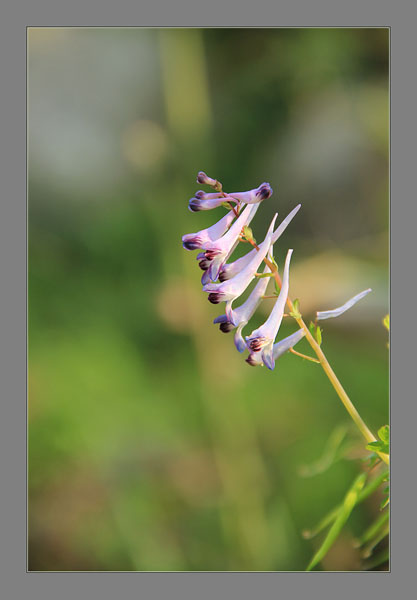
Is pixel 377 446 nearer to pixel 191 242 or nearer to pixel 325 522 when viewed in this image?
pixel 325 522

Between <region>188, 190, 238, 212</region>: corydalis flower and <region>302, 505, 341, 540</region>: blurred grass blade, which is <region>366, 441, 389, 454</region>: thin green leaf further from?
<region>188, 190, 238, 212</region>: corydalis flower

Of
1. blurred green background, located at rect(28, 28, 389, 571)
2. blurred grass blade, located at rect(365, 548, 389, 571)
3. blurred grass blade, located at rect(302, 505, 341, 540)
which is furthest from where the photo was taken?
blurred green background, located at rect(28, 28, 389, 571)

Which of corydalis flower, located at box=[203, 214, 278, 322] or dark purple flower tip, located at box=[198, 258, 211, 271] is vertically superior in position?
dark purple flower tip, located at box=[198, 258, 211, 271]

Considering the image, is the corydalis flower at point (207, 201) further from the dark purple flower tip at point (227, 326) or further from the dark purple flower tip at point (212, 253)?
the dark purple flower tip at point (227, 326)

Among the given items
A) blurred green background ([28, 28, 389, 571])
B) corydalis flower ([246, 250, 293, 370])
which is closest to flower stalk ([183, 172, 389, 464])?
corydalis flower ([246, 250, 293, 370])

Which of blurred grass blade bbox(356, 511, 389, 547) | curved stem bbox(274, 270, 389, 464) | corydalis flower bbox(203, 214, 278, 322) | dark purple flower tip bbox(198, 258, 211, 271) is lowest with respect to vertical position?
blurred grass blade bbox(356, 511, 389, 547)

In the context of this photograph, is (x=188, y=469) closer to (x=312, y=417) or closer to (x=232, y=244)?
(x=312, y=417)

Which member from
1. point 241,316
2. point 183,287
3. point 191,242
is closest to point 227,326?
point 241,316
